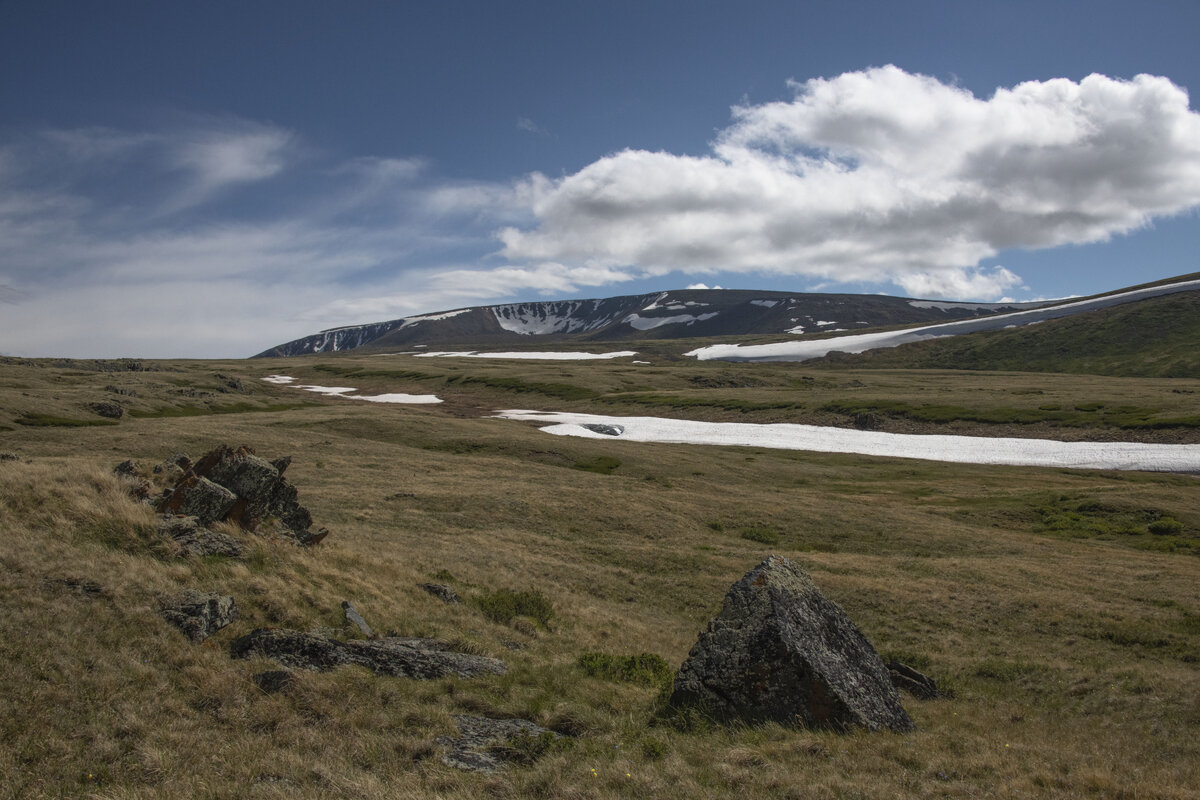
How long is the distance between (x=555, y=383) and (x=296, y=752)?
466 ft

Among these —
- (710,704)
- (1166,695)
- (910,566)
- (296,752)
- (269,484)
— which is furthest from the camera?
(910,566)

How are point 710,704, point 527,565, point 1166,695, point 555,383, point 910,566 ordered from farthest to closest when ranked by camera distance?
point 555,383, point 910,566, point 527,565, point 1166,695, point 710,704

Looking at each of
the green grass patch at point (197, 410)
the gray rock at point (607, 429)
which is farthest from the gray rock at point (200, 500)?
the gray rock at point (607, 429)

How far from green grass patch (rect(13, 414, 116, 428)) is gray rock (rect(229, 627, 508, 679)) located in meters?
67.4

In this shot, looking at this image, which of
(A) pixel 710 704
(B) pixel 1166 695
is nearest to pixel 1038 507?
(B) pixel 1166 695

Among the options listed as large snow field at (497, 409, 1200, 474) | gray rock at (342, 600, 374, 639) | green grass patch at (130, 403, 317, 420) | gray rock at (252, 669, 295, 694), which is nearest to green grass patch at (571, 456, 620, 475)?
large snow field at (497, 409, 1200, 474)

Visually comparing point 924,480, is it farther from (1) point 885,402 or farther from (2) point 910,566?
(1) point 885,402

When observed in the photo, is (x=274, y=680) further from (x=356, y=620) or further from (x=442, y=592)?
(x=442, y=592)

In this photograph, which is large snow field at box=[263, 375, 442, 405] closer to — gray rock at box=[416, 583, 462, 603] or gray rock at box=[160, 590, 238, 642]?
gray rock at box=[416, 583, 462, 603]

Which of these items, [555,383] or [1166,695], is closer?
[1166,695]

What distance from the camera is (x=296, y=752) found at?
32.0 ft

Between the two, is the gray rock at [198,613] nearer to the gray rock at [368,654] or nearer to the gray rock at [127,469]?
the gray rock at [368,654]

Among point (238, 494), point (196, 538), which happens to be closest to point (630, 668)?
point (196, 538)

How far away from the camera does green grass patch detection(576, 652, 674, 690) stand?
51.9 ft
